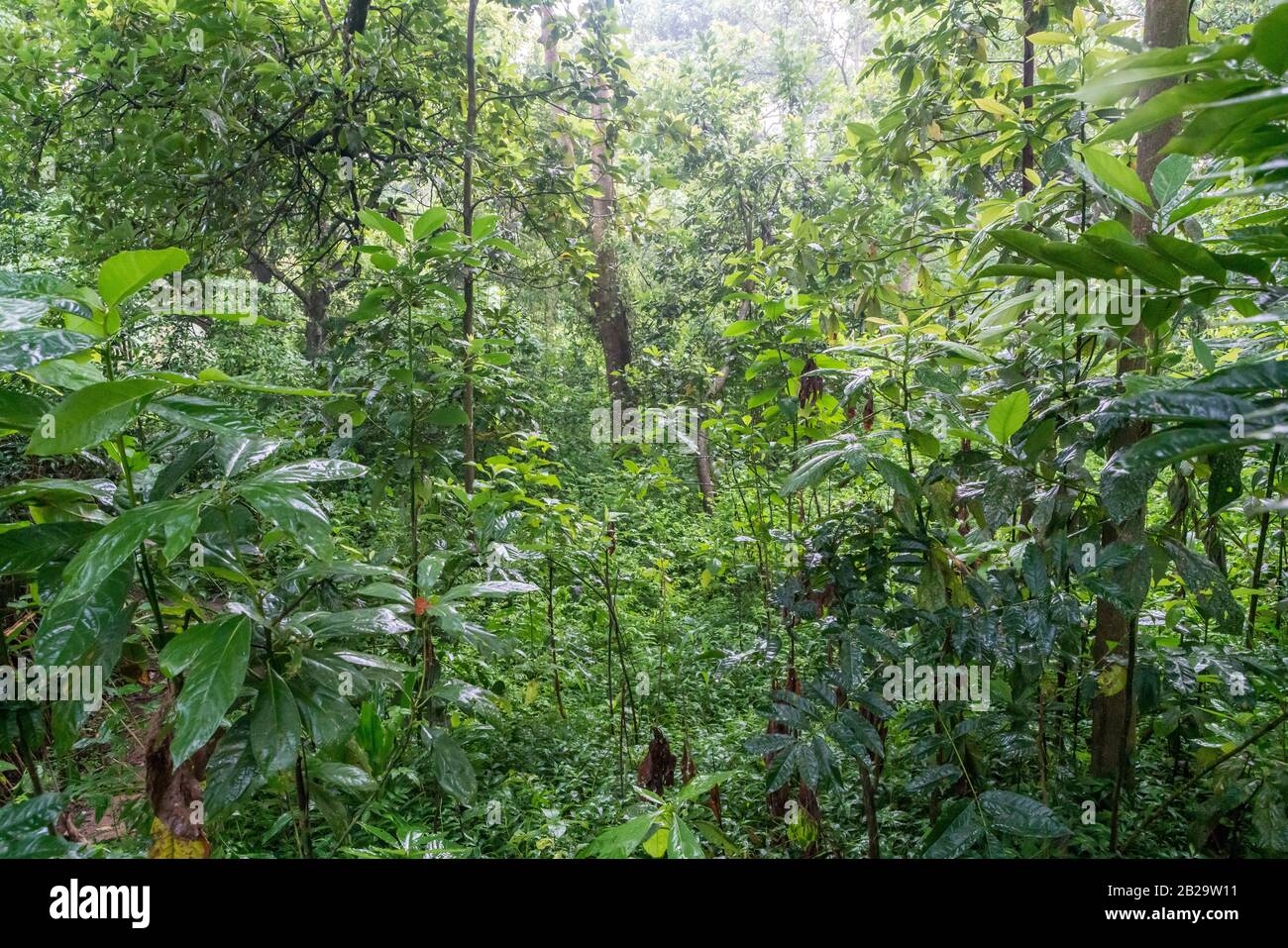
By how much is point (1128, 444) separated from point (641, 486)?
1666 mm

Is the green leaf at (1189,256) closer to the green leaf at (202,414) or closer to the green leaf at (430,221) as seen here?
the green leaf at (202,414)

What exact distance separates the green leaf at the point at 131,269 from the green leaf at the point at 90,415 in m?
0.14

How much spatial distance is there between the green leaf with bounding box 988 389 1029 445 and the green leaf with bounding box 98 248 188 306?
1.28 m

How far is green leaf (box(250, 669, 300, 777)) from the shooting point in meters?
0.96

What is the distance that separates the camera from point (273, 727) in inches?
38.8

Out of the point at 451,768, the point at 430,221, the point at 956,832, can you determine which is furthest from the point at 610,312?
the point at 956,832

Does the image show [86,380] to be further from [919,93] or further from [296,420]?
[919,93]

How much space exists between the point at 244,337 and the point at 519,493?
5251mm

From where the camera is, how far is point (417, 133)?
12.1 ft

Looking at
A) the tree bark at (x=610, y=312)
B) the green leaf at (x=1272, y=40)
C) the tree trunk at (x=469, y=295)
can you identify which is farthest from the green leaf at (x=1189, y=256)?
the tree bark at (x=610, y=312)

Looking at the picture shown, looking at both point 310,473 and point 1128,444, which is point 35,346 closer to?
point 310,473

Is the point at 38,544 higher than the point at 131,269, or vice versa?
the point at 131,269

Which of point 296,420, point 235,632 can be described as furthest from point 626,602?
point 235,632

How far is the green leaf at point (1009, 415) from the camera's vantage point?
1359 millimetres
